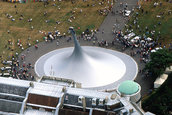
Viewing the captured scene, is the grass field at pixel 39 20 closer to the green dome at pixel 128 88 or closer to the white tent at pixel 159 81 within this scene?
the white tent at pixel 159 81

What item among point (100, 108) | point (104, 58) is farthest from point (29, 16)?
point (100, 108)

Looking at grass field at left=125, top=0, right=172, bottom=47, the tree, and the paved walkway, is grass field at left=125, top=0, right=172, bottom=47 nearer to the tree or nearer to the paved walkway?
the paved walkway

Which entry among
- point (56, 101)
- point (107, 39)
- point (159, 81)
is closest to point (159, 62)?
point (159, 81)

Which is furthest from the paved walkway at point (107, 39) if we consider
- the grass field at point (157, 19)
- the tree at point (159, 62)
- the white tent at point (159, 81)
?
the grass field at point (157, 19)

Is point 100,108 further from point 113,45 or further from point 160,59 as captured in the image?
point 113,45

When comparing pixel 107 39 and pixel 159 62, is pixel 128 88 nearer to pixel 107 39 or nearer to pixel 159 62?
pixel 159 62

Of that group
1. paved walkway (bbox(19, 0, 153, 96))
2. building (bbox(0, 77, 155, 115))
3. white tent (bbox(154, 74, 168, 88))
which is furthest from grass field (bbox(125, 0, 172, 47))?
building (bbox(0, 77, 155, 115))
